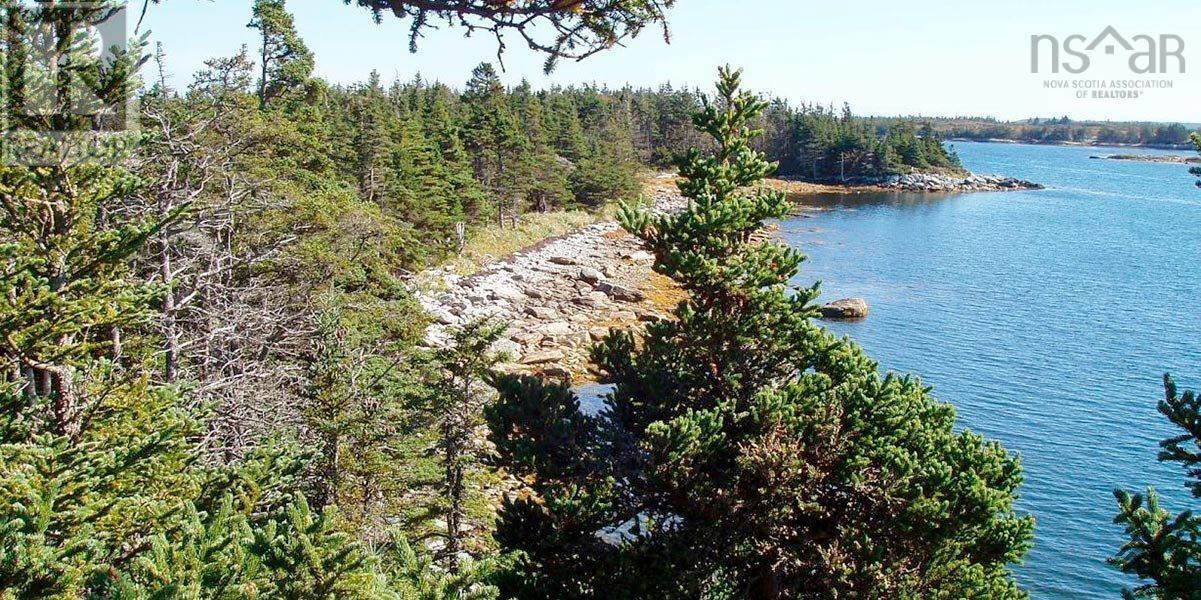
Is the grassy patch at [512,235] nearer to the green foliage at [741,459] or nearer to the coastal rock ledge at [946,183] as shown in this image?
the green foliage at [741,459]

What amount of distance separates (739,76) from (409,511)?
382 inches

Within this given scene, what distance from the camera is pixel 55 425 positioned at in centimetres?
701

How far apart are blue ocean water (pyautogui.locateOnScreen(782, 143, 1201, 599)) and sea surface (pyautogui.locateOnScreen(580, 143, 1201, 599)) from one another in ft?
0.23

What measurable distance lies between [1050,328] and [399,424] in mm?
32515

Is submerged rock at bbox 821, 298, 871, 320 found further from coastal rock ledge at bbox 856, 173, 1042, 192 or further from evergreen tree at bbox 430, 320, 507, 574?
coastal rock ledge at bbox 856, 173, 1042, 192

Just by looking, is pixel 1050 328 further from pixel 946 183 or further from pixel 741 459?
pixel 946 183

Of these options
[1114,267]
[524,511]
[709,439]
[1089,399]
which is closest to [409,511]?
[524,511]

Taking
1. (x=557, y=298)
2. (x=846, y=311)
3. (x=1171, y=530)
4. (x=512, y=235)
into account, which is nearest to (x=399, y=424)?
(x=1171, y=530)

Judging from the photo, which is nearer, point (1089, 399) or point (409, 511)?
point (409, 511)

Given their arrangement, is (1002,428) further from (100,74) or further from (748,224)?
(100,74)

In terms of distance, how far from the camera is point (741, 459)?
10336 millimetres

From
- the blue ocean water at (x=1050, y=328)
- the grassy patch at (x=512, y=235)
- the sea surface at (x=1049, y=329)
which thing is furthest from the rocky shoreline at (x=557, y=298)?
the blue ocean water at (x=1050, y=328)

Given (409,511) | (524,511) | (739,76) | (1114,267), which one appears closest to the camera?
(524,511)

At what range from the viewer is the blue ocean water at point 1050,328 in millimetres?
23609
